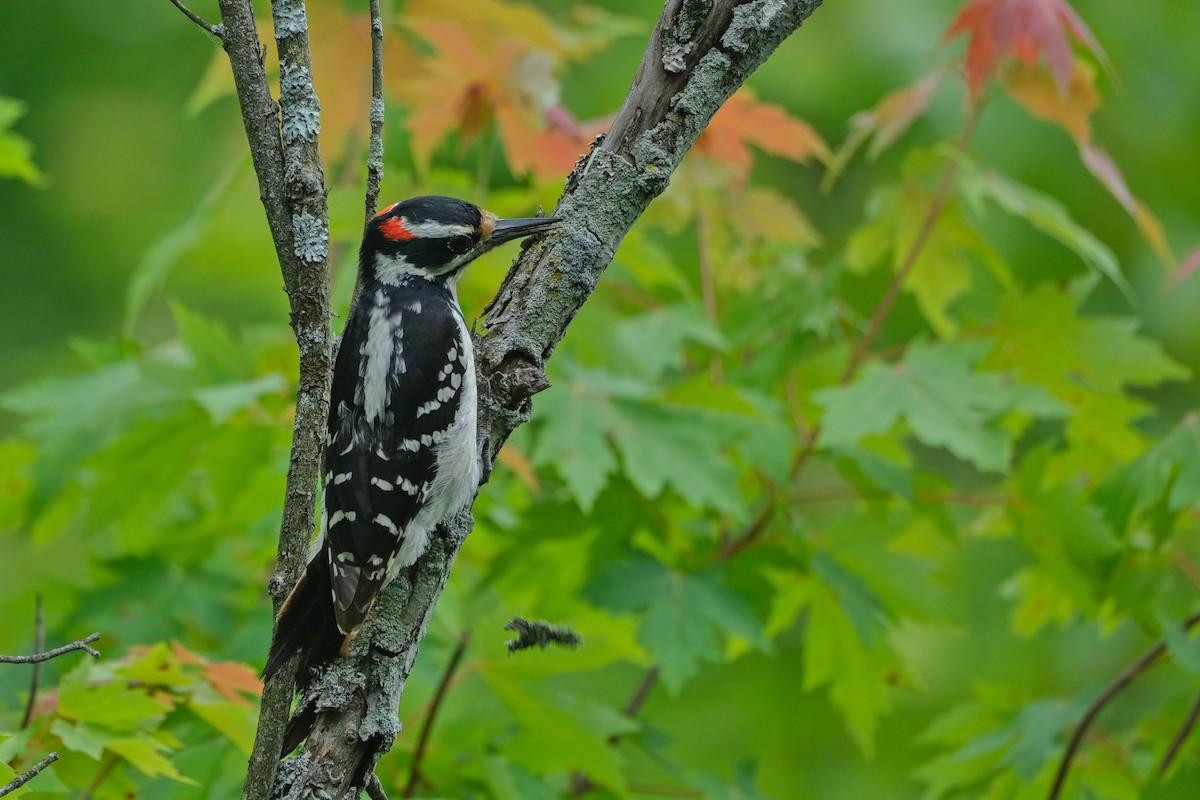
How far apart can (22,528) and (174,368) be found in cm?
67

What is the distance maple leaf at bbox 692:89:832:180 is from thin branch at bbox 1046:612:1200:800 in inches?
62.7

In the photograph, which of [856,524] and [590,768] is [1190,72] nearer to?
[856,524]

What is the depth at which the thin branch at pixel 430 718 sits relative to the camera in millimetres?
2422

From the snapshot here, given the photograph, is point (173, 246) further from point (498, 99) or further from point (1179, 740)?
point (1179, 740)

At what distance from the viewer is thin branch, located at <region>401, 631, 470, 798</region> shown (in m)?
2.42

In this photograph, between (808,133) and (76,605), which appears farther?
(808,133)

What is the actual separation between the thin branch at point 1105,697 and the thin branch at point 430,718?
4.98 ft

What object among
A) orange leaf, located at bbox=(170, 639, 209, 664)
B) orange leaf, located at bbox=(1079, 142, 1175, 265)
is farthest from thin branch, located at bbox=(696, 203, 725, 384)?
orange leaf, located at bbox=(170, 639, 209, 664)

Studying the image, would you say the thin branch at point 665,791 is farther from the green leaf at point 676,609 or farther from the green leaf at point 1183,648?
the green leaf at point 1183,648

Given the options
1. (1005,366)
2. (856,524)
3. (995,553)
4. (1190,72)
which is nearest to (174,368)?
(856,524)

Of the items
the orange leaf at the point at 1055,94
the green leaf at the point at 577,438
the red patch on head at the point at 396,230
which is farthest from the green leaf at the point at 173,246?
the orange leaf at the point at 1055,94

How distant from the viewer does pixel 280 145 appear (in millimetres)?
1748

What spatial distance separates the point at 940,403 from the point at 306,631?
5.57ft

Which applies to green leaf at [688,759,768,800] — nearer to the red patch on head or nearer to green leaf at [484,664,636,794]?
green leaf at [484,664,636,794]
